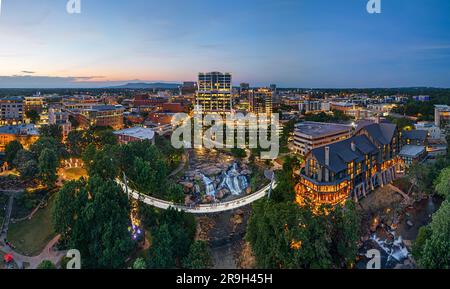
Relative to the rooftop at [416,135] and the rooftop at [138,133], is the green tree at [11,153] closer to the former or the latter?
the rooftop at [138,133]

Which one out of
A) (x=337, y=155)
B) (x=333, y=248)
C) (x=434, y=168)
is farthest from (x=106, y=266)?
(x=434, y=168)

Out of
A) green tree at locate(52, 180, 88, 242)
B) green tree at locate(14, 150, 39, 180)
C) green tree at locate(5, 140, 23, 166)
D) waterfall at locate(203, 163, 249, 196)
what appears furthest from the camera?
green tree at locate(5, 140, 23, 166)

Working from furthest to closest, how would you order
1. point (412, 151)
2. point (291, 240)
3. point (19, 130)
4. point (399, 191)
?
1. point (19, 130)
2. point (412, 151)
3. point (399, 191)
4. point (291, 240)

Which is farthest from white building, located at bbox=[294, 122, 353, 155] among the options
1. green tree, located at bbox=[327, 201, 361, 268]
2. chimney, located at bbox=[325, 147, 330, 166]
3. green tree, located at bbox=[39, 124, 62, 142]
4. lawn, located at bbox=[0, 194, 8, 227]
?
green tree, located at bbox=[39, 124, 62, 142]

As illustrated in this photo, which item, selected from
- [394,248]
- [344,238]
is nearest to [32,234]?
[344,238]

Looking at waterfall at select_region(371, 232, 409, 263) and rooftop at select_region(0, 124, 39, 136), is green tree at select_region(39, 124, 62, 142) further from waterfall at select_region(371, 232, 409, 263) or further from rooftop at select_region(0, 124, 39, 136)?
waterfall at select_region(371, 232, 409, 263)

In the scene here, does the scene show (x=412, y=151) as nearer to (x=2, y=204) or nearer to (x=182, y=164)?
(x=182, y=164)
